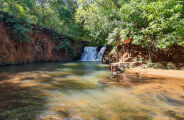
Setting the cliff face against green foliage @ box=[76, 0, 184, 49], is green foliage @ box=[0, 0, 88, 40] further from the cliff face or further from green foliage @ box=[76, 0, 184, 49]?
green foliage @ box=[76, 0, 184, 49]

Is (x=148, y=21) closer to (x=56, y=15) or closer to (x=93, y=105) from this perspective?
(x=93, y=105)

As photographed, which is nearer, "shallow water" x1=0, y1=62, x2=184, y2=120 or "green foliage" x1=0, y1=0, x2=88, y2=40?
"shallow water" x1=0, y1=62, x2=184, y2=120

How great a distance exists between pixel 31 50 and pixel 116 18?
10.8 metres

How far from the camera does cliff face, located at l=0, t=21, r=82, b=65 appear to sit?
45.7 feet

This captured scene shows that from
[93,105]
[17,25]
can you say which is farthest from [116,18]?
[93,105]

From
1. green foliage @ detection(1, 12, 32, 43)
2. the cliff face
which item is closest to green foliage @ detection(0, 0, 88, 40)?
the cliff face

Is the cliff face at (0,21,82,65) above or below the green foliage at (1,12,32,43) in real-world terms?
below

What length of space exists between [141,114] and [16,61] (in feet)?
49.3

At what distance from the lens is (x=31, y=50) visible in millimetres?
16781

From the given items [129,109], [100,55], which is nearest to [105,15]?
[100,55]

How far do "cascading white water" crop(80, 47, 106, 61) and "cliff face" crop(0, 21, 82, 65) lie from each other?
3.89ft

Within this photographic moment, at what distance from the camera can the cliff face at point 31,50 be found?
45.7 ft

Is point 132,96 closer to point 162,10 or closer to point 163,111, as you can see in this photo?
point 163,111

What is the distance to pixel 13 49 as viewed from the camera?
14.7 meters
